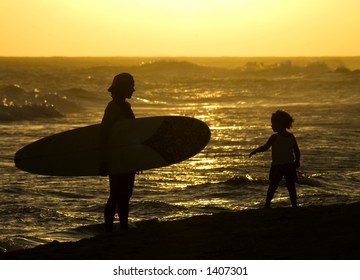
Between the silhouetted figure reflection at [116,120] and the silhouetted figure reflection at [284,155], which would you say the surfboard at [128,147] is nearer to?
the silhouetted figure reflection at [116,120]

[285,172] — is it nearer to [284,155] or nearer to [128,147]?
[284,155]

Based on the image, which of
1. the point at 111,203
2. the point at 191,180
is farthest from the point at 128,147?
the point at 191,180

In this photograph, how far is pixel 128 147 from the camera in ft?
27.7

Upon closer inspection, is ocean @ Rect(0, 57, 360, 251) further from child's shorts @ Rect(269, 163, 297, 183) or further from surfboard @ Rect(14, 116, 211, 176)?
child's shorts @ Rect(269, 163, 297, 183)

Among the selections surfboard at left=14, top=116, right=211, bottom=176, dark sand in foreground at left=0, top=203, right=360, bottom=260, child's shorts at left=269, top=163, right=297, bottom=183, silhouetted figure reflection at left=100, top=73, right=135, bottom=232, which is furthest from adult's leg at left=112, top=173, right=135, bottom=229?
child's shorts at left=269, top=163, right=297, bottom=183

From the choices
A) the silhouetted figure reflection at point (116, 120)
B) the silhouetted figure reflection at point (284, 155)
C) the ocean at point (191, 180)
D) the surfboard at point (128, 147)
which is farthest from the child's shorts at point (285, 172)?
the ocean at point (191, 180)

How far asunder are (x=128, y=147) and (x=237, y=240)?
1853 mm

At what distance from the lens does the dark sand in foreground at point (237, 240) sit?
658cm

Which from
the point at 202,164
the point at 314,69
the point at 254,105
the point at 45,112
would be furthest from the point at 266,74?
the point at 202,164

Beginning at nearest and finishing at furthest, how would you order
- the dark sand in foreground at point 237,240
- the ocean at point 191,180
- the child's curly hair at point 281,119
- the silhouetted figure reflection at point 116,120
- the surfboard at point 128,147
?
the dark sand in foreground at point 237,240 → the silhouetted figure reflection at point 116,120 → the surfboard at point 128,147 → the child's curly hair at point 281,119 → the ocean at point 191,180

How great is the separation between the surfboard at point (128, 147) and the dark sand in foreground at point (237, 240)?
0.82 metres

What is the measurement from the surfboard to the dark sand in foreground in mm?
823

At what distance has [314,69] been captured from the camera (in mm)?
98062
